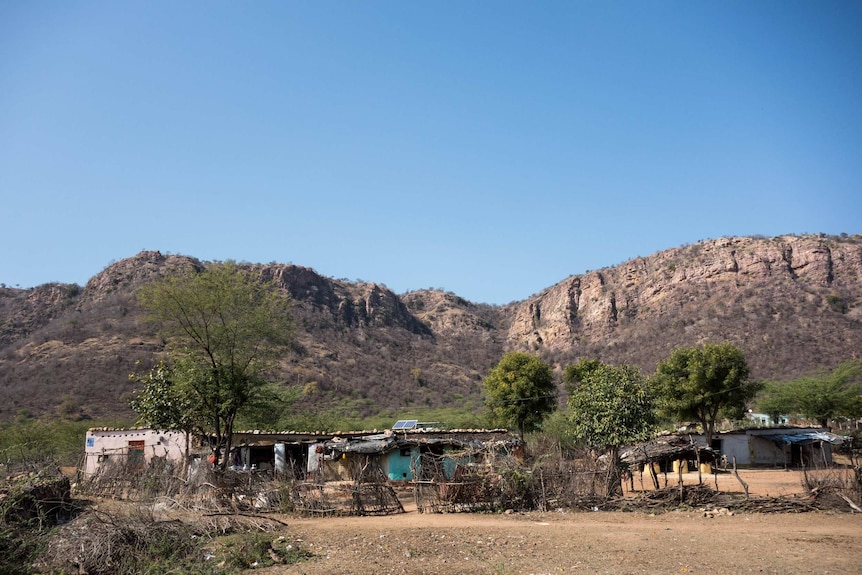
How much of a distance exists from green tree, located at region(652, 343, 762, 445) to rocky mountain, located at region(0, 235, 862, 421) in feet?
52.9

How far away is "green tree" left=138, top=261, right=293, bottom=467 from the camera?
23516 millimetres

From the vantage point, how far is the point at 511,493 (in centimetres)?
1938

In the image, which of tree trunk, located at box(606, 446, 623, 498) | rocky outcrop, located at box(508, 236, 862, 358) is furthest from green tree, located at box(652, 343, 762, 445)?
rocky outcrop, located at box(508, 236, 862, 358)

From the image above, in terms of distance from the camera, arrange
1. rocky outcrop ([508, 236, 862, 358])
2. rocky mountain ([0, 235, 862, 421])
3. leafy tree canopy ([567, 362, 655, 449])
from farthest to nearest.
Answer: rocky outcrop ([508, 236, 862, 358]), rocky mountain ([0, 235, 862, 421]), leafy tree canopy ([567, 362, 655, 449])

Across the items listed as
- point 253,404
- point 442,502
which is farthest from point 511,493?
point 253,404

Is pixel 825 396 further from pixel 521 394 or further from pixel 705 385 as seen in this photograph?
pixel 521 394

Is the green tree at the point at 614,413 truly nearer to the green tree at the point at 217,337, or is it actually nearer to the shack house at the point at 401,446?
the shack house at the point at 401,446

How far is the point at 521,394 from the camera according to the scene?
3619cm

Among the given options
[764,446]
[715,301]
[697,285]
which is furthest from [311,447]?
[697,285]

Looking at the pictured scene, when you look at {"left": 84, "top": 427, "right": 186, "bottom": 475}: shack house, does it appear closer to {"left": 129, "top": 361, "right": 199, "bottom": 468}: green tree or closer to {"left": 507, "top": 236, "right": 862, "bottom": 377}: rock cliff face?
{"left": 129, "top": 361, "right": 199, "bottom": 468}: green tree

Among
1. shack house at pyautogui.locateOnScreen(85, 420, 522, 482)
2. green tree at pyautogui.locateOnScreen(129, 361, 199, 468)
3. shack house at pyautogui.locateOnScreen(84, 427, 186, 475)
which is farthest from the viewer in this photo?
shack house at pyautogui.locateOnScreen(84, 427, 186, 475)

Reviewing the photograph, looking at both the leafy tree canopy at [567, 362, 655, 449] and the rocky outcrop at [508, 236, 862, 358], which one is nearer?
the leafy tree canopy at [567, 362, 655, 449]

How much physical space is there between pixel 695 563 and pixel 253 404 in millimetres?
18265

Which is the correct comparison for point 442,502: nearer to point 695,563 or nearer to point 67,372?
point 695,563
